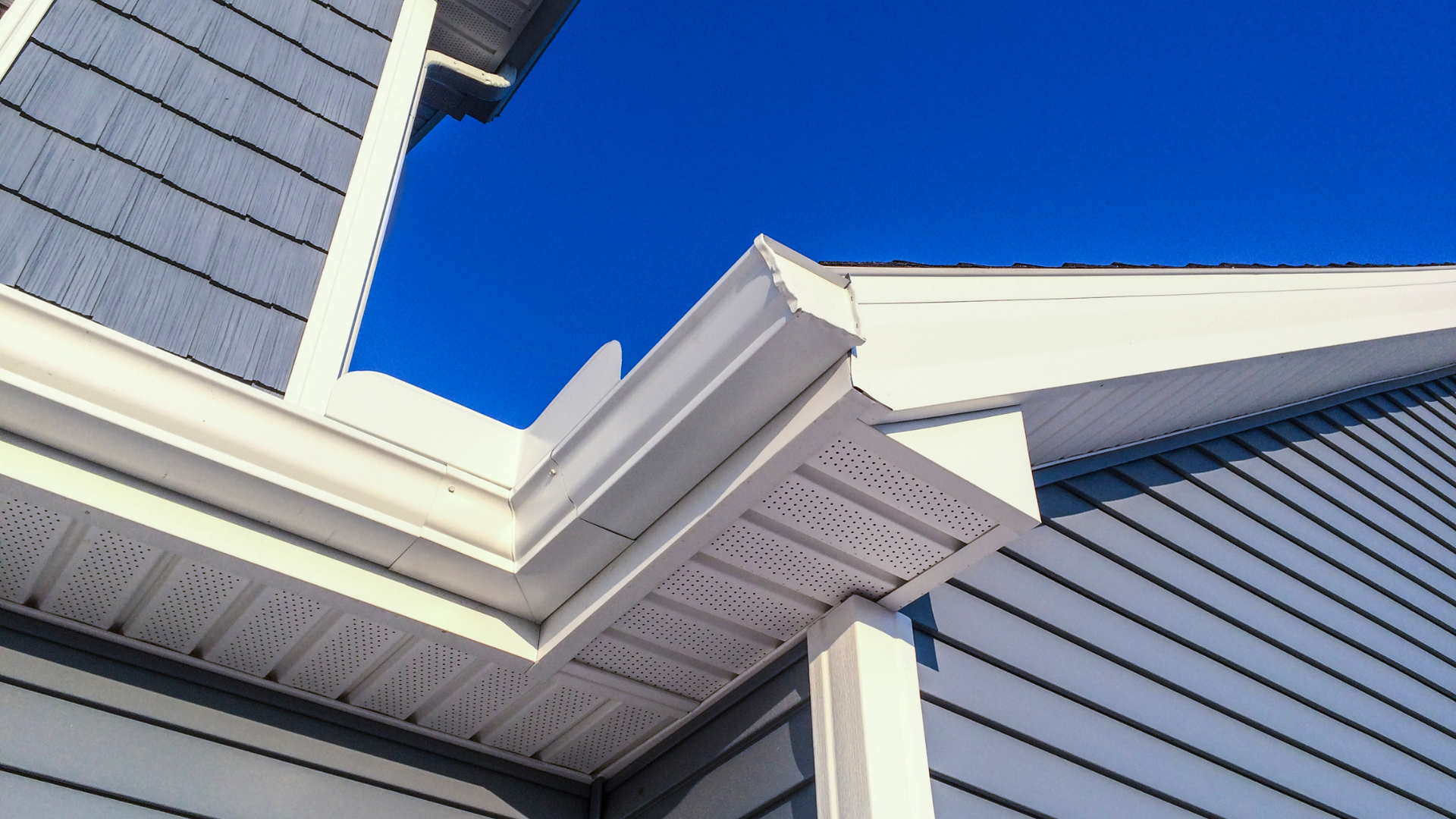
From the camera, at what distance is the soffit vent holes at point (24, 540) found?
1.77 metres

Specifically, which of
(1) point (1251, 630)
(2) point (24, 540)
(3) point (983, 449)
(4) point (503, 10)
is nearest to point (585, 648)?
(3) point (983, 449)

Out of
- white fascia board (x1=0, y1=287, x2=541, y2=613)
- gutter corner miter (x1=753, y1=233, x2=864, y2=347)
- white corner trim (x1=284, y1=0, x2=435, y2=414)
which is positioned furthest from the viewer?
white corner trim (x1=284, y1=0, x2=435, y2=414)

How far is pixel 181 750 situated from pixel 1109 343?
225 cm

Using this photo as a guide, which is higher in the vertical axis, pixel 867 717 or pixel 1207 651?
pixel 1207 651

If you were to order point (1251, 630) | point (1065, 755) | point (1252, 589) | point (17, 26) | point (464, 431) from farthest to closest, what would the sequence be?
1. point (1252, 589)
2. point (1251, 630)
3. point (17, 26)
4. point (1065, 755)
5. point (464, 431)

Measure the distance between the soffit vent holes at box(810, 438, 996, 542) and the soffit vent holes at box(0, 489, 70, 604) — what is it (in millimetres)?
1377

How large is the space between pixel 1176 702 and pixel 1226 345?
115 cm

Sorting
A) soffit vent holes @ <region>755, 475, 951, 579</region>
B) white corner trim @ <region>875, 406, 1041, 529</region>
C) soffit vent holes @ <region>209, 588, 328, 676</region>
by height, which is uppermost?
white corner trim @ <region>875, 406, 1041, 529</region>

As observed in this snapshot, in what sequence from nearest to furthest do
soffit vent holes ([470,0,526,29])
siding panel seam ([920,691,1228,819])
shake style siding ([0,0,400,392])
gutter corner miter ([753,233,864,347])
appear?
1. gutter corner miter ([753,233,864,347])
2. siding panel seam ([920,691,1228,819])
3. shake style siding ([0,0,400,392])
4. soffit vent holes ([470,0,526,29])

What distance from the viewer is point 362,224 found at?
2.94 metres

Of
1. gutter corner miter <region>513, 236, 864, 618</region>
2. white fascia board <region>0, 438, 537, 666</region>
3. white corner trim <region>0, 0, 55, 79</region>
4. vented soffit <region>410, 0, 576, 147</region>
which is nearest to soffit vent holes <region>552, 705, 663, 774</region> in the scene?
white fascia board <region>0, 438, 537, 666</region>

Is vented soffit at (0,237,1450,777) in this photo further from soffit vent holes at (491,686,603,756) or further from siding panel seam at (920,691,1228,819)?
siding panel seam at (920,691,1228,819)

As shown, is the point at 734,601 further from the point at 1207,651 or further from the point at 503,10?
the point at 503,10

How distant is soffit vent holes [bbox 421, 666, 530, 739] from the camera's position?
7.16 ft
